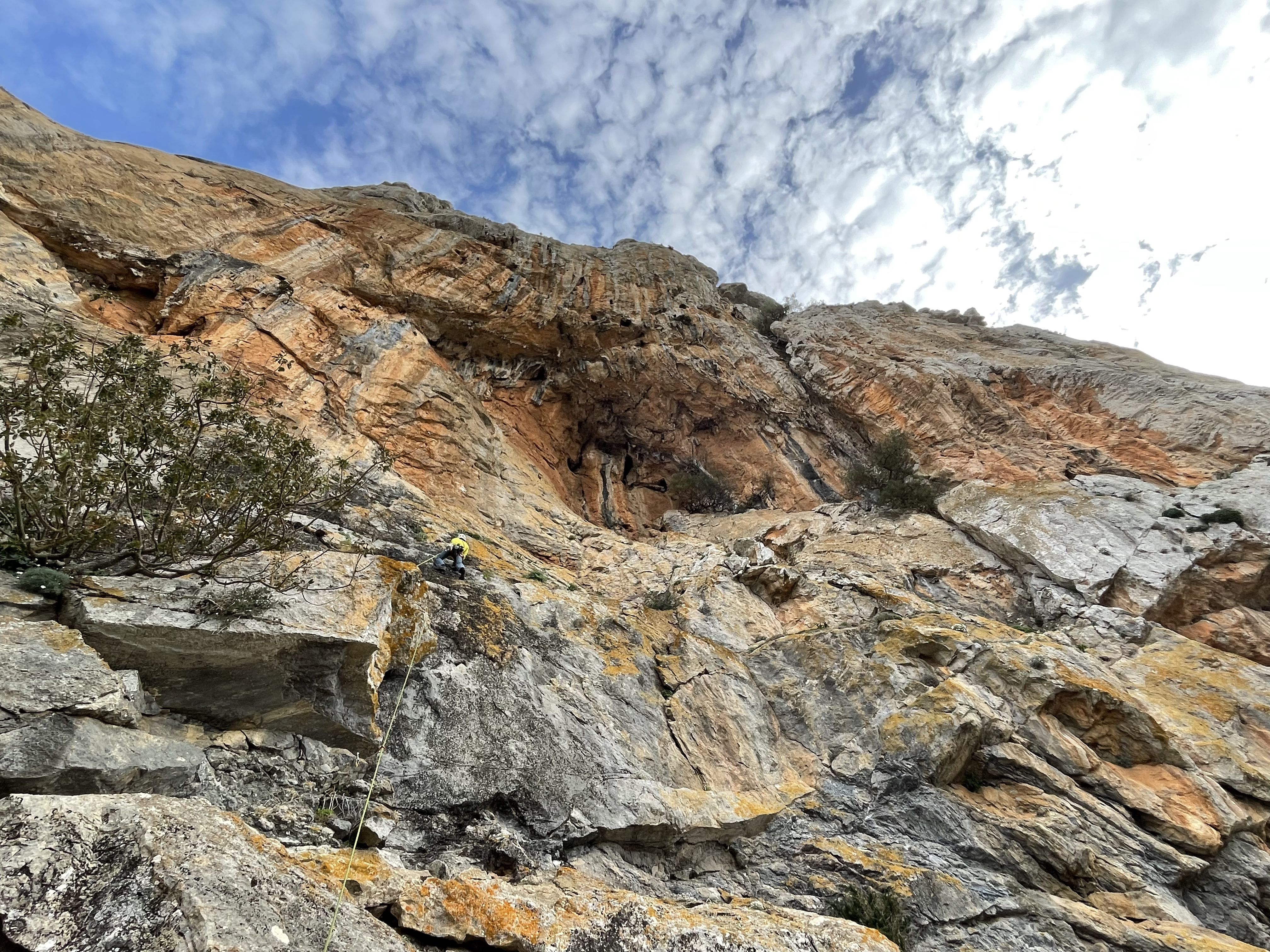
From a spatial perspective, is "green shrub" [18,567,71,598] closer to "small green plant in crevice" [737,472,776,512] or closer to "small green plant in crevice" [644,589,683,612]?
"small green plant in crevice" [644,589,683,612]

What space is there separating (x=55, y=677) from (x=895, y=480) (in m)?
24.8

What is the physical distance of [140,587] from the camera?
6129 millimetres

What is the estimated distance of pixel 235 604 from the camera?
619 cm

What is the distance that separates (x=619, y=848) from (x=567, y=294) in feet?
72.5

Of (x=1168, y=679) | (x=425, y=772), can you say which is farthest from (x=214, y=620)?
(x=1168, y=679)

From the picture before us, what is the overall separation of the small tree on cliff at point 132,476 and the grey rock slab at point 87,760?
2172mm

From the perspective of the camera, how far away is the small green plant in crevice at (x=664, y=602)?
1423 centimetres

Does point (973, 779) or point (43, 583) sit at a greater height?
point (43, 583)

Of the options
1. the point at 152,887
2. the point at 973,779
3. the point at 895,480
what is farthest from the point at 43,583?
the point at 895,480

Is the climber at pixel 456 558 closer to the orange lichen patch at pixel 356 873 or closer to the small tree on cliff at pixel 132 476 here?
the small tree on cliff at pixel 132 476

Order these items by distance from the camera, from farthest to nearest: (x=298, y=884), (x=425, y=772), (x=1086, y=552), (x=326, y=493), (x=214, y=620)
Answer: (x=1086, y=552) → (x=326, y=493) → (x=425, y=772) → (x=214, y=620) → (x=298, y=884)

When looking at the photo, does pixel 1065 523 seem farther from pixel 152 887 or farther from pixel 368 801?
pixel 152 887

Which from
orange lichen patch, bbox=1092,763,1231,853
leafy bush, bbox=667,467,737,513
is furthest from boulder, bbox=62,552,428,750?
leafy bush, bbox=667,467,737,513

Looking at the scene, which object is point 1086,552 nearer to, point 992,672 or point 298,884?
point 992,672
